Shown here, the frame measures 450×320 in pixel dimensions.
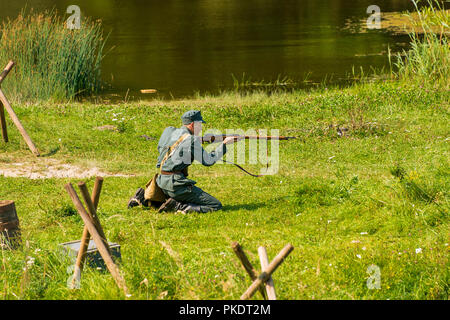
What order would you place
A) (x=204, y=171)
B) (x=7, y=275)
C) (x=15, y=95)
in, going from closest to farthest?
(x=7, y=275)
(x=204, y=171)
(x=15, y=95)

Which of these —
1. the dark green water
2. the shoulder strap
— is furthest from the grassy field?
the dark green water

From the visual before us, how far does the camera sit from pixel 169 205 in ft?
30.5

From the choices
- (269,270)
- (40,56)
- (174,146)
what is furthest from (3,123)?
(269,270)

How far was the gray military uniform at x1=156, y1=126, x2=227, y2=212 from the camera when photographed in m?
8.97

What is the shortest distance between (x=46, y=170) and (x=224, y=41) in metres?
23.7

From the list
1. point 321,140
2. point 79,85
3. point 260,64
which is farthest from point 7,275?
point 260,64

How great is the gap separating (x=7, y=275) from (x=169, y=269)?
4.85ft

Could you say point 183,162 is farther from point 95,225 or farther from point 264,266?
point 264,266

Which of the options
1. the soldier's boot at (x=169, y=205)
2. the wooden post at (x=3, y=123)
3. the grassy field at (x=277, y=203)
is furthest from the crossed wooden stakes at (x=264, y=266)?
the wooden post at (x=3, y=123)

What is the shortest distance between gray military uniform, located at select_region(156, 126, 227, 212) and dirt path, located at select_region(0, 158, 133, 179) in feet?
10.4

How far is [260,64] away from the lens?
28.3 metres

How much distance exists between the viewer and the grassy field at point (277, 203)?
17.9ft

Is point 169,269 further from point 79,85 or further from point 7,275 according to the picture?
point 79,85
